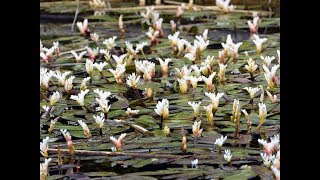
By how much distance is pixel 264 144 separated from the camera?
2.31 meters

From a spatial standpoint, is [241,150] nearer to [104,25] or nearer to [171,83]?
[171,83]

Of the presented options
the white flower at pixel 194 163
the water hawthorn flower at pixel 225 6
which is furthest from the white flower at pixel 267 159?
the water hawthorn flower at pixel 225 6

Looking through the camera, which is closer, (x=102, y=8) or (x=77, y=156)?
(x=77, y=156)

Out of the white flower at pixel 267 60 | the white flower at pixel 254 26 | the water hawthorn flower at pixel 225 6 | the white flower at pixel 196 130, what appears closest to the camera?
the white flower at pixel 196 130

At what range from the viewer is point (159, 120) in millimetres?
2785

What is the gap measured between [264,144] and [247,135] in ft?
0.94

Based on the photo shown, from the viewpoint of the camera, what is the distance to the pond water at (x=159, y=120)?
2324mm

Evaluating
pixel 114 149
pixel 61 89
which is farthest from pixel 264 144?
pixel 61 89

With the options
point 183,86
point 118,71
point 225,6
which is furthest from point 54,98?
point 225,6

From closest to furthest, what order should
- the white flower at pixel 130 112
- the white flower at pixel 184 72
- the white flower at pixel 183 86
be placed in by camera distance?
the white flower at pixel 130 112, the white flower at pixel 183 86, the white flower at pixel 184 72

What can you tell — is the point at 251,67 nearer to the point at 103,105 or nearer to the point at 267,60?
the point at 267,60

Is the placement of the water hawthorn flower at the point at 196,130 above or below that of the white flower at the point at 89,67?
below

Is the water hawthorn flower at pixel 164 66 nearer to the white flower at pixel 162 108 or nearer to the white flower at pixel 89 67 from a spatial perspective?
the white flower at pixel 89 67
